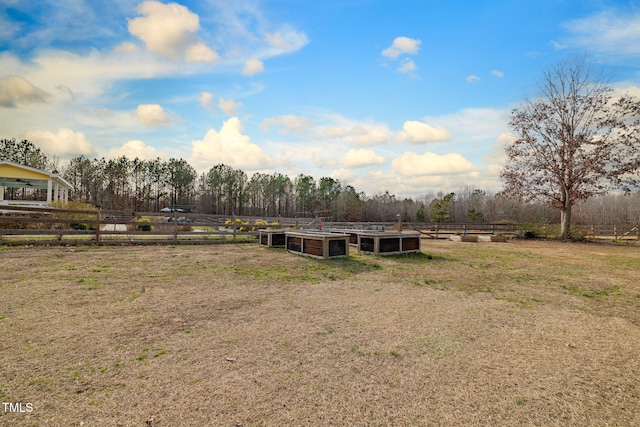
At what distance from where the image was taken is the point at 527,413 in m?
2.23

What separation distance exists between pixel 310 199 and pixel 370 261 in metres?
53.4

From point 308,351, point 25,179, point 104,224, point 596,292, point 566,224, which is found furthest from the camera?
point 25,179

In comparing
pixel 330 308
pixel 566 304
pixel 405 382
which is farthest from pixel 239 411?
pixel 566 304

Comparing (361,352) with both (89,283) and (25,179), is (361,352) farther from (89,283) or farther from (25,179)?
(25,179)

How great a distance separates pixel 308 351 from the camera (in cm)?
311

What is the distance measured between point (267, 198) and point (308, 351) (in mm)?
59690

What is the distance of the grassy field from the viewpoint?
219 centimetres

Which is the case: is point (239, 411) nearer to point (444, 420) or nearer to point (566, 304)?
point (444, 420)

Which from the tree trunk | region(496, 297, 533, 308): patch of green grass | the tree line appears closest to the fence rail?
the tree trunk

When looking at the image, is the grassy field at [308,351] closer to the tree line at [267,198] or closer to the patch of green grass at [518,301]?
the patch of green grass at [518,301]

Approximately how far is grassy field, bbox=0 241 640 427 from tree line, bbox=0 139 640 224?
3903 cm

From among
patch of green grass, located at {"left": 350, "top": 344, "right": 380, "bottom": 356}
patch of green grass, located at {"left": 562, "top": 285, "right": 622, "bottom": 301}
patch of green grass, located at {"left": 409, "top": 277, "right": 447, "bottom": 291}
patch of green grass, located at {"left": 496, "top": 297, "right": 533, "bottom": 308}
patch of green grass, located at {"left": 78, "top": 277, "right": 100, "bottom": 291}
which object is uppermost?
patch of green grass, located at {"left": 78, "top": 277, "right": 100, "bottom": 291}

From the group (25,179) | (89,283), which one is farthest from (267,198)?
(89,283)

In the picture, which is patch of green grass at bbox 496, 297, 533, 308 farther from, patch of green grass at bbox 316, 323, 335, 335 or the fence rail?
the fence rail
